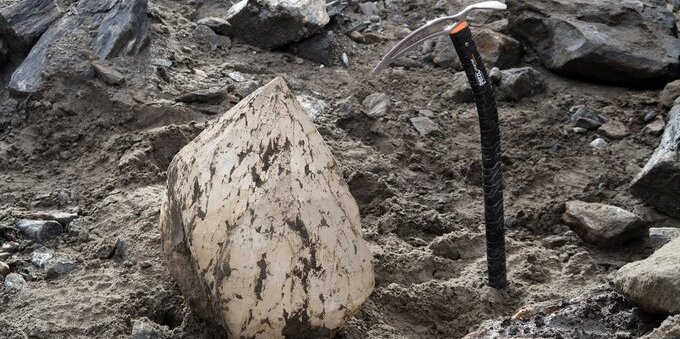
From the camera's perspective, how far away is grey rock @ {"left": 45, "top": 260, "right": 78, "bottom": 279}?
411 centimetres

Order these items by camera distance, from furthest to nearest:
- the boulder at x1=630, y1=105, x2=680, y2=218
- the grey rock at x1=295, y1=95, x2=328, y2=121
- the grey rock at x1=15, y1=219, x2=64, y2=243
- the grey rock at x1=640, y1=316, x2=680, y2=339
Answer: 1. the grey rock at x1=295, y1=95, x2=328, y2=121
2. the boulder at x1=630, y1=105, x2=680, y2=218
3. the grey rock at x1=15, y1=219, x2=64, y2=243
4. the grey rock at x1=640, y1=316, x2=680, y2=339

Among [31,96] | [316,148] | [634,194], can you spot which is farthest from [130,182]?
[634,194]

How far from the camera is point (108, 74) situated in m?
5.50

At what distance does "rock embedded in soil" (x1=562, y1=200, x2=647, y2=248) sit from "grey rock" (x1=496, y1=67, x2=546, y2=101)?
139 cm

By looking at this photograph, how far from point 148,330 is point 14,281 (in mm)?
744

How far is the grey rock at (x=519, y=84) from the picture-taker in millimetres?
5898

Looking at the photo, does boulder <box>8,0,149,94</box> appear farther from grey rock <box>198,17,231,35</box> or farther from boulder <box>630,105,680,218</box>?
boulder <box>630,105,680,218</box>

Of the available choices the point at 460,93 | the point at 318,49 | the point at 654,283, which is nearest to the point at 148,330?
the point at 654,283

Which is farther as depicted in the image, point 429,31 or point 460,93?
point 460,93

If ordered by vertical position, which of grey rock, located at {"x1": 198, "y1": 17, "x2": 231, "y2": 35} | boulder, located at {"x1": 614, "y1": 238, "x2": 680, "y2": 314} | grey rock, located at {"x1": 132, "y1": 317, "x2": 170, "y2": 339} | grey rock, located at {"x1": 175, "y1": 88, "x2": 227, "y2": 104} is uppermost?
A: grey rock, located at {"x1": 198, "y1": 17, "x2": 231, "y2": 35}

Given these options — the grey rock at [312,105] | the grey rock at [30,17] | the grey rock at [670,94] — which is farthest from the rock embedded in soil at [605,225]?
the grey rock at [30,17]

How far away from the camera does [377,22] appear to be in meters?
6.88

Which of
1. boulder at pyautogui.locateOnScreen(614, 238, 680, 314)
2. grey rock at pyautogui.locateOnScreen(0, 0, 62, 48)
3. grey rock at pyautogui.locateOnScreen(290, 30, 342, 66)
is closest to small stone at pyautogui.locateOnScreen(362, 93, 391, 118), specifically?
grey rock at pyautogui.locateOnScreen(290, 30, 342, 66)

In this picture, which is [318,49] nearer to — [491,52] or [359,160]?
[491,52]
